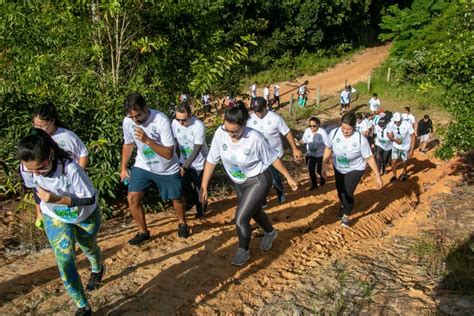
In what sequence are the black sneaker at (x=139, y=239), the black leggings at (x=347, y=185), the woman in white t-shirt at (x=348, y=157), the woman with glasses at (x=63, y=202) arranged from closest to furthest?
the woman with glasses at (x=63, y=202), the black sneaker at (x=139, y=239), the woman in white t-shirt at (x=348, y=157), the black leggings at (x=347, y=185)

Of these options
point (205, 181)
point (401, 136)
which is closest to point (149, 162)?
point (205, 181)

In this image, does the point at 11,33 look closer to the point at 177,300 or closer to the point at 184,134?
the point at 184,134

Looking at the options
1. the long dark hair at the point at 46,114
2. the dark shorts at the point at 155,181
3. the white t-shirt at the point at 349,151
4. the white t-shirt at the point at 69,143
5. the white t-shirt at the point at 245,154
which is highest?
the long dark hair at the point at 46,114

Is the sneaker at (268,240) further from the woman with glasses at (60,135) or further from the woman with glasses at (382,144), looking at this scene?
the woman with glasses at (382,144)

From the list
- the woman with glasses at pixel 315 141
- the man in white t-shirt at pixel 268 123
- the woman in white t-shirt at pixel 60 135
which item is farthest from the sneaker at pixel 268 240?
the woman with glasses at pixel 315 141

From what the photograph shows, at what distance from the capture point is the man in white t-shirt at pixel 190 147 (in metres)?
5.98

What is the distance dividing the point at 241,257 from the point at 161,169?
136 cm

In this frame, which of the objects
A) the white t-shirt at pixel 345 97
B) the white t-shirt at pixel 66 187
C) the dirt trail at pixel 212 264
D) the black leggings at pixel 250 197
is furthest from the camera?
the white t-shirt at pixel 345 97

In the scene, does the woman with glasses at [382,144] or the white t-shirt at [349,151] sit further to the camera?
the woman with glasses at [382,144]

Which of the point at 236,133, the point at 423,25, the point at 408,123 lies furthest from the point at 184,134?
the point at 423,25

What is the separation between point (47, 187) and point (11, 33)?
4.31 m

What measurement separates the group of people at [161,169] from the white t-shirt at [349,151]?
0.01 metres

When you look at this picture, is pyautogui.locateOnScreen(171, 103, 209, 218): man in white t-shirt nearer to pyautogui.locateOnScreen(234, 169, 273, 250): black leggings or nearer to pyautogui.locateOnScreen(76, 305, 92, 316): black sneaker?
→ pyautogui.locateOnScreen(234, 169, 273, 250): black leggings

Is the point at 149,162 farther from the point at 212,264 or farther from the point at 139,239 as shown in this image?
the point at 212,264
